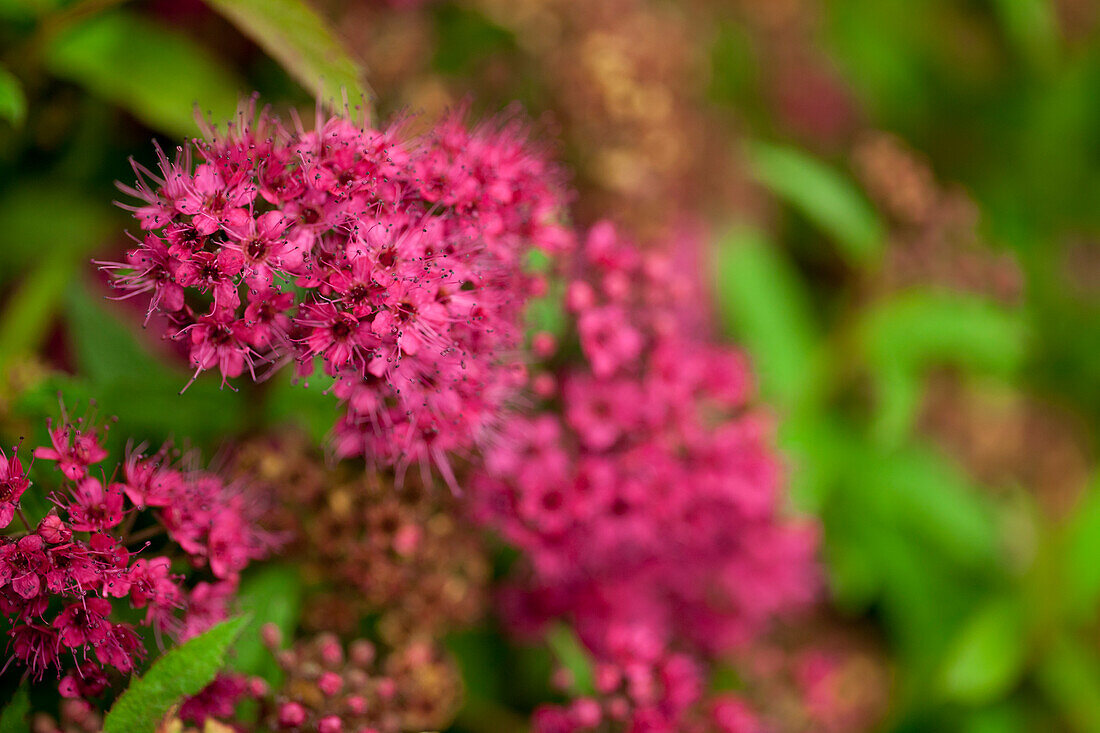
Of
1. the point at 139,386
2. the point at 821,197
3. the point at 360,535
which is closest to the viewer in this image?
the point at 139,386

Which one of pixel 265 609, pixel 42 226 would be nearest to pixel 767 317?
pixel 265 609

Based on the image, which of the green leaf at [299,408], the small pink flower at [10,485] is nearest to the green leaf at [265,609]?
the green leaf at [299,408]

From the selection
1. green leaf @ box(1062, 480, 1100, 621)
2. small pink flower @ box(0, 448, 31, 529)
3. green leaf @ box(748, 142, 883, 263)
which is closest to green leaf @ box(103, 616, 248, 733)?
small pink flower @ box(0, 448, 31, 529)

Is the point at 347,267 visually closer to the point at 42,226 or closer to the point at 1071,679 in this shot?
the point at 42,226

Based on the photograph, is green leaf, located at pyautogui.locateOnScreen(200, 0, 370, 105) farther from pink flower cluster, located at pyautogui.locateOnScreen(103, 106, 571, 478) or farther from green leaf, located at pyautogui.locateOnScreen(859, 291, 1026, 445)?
green leaf, located at pyautogui.locateOnScreen(859, 291, 1026, 445)

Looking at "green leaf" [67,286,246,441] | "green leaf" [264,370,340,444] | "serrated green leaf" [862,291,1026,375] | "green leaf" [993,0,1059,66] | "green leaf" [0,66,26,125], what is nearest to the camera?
"green leaf" [0,66,26,125]

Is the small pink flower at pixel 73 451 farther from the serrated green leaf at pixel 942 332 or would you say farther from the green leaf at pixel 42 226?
the serrated green leaf at pixel 942 332
